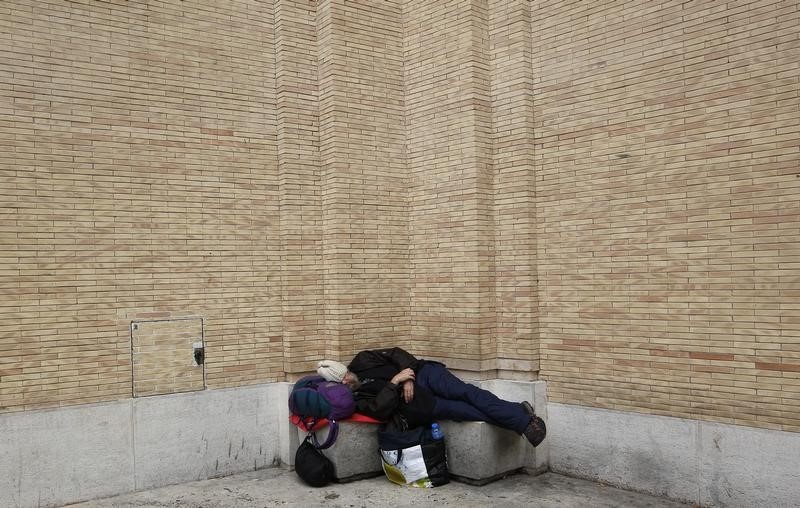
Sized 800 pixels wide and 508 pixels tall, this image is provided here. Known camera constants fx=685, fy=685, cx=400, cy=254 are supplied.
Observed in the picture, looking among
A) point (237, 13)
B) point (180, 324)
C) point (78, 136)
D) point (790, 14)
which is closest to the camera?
point (790, 14)

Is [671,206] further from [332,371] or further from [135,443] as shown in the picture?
[135,443]

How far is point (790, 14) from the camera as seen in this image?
5.78 m

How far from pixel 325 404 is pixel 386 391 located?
62 centimetres

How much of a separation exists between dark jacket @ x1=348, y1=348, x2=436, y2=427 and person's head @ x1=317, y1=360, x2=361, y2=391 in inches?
3.7

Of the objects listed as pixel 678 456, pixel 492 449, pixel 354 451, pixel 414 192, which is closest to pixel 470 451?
pixel 492 449

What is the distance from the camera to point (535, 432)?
660cm

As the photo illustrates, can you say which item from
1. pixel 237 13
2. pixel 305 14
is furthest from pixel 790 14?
pixel 237 13

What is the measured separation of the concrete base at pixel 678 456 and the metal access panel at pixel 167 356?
12.5 feet

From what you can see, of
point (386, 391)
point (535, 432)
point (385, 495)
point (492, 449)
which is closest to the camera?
point (385, 495)

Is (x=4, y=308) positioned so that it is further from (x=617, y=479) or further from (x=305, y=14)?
(x=617, y=479)

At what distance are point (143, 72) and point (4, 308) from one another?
271 cm

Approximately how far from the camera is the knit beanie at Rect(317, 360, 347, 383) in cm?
714

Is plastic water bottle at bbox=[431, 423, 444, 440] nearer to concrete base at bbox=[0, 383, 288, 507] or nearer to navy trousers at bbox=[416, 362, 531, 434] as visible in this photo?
navy trousers at bbox=[416, 362, 531, 434]

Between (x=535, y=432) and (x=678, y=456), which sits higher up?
(x=535, y=432)
